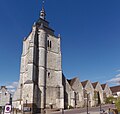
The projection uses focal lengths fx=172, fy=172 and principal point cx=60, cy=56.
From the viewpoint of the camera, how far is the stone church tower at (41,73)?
3941cm

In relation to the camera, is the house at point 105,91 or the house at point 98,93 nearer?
the house at point 98,93

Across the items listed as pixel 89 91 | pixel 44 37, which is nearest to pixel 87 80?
pixel 89 91

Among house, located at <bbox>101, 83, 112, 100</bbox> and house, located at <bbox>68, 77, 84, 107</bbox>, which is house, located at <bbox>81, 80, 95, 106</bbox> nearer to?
house, located at <bbox>68, 77, 84, 107</bbox>

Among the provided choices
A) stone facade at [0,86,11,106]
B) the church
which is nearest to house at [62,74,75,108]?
the church

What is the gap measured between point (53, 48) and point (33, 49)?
7.41 metres

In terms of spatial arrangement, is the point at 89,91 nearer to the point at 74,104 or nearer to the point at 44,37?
the point at 74,104

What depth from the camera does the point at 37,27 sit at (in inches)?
1820

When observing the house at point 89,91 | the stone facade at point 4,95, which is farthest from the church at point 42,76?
the stone facade at point 4,95

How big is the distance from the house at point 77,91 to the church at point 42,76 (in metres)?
0.88

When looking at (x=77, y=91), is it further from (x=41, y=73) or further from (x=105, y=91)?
(x=105, y=91)

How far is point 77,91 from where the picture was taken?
5150 cm

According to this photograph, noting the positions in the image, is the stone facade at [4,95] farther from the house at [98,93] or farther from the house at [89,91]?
the house at [98,93]

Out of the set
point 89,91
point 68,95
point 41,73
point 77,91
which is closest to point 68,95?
point 68,95

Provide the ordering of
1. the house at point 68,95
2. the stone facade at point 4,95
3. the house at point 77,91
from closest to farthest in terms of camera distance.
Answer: the house at point 68,95 < the house at point 77,91 < the stone facade at point 4,95
